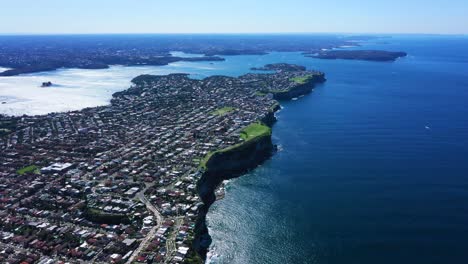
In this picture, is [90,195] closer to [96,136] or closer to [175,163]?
[175,163]

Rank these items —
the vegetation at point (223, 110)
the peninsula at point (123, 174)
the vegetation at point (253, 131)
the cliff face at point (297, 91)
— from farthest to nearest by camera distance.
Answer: the cliff face at point (297, 91) < the vegetation at point (223, 110) < the vegetation at point (253, 131) < the peninsula at point (123, 174)

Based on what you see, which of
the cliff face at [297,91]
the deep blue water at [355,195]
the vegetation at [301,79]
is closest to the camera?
the deep blue water at [355,195]

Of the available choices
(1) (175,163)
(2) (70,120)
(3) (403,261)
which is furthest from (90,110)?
(3) (403,261)

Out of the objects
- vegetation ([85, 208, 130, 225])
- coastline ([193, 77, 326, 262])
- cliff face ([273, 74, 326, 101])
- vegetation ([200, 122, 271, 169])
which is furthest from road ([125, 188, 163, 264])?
cliff face ([273, 74, 326, 101])

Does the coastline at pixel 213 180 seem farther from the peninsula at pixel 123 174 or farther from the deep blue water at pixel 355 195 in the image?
the deep blue water at pixel 355 195

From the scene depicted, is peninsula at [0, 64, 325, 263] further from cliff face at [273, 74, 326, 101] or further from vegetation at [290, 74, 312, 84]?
vegetation at [290, 74, 312, 84]

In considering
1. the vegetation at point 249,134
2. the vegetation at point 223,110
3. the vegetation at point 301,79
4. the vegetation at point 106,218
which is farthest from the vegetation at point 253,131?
the vegetation at point 301,79
